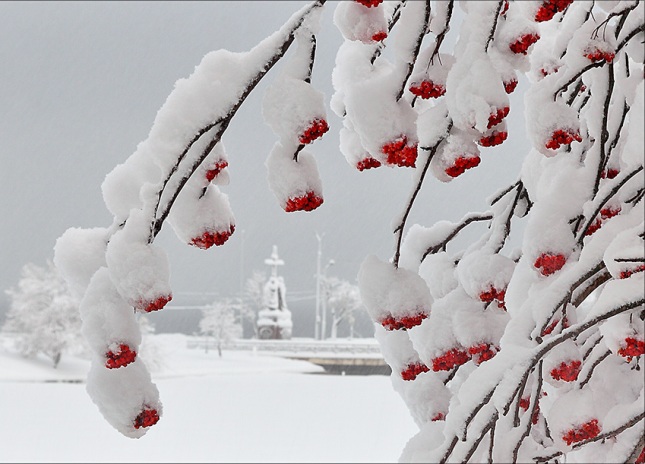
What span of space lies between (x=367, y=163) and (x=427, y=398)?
33 cm

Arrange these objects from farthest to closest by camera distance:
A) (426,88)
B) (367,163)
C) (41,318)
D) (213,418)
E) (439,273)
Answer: (41,318), (213,418), (439,273), (367,163), (426,88)

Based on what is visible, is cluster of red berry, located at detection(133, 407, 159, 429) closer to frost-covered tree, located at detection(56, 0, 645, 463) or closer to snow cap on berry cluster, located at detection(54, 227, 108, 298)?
frost-covered tree, located at detection(56, 0, 645, 463)

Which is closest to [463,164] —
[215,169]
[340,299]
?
[215,169]

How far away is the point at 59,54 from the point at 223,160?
4081cm

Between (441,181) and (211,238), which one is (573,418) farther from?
(211,238)

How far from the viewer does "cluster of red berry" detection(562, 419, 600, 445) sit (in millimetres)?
815

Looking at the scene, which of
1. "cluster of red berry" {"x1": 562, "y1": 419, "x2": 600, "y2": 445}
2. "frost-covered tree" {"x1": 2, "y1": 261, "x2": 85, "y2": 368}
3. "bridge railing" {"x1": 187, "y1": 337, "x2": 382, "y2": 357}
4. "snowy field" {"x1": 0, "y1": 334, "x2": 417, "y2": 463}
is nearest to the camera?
"cluster of red berry" {"x1": 562, "y1": 419, "x2": 600, "y2": 445}

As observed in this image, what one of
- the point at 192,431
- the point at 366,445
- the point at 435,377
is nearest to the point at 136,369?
the point at 435,377

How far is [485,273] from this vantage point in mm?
870

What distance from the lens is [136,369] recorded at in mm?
701

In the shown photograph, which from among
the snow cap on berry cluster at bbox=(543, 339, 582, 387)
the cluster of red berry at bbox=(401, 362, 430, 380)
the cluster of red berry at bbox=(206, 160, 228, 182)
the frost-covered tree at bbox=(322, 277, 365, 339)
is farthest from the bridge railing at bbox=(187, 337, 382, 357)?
the cluster of red berry at bbox=(206, 160, 228, 182)

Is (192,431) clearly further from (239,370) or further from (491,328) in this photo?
(491,328)

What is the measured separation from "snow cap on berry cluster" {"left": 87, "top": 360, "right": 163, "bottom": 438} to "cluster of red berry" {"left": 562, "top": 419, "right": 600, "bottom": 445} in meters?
0.41

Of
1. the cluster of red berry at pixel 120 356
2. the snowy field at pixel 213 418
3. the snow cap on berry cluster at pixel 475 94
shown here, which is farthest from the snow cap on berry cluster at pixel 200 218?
the snowy field at pixel 213 418
